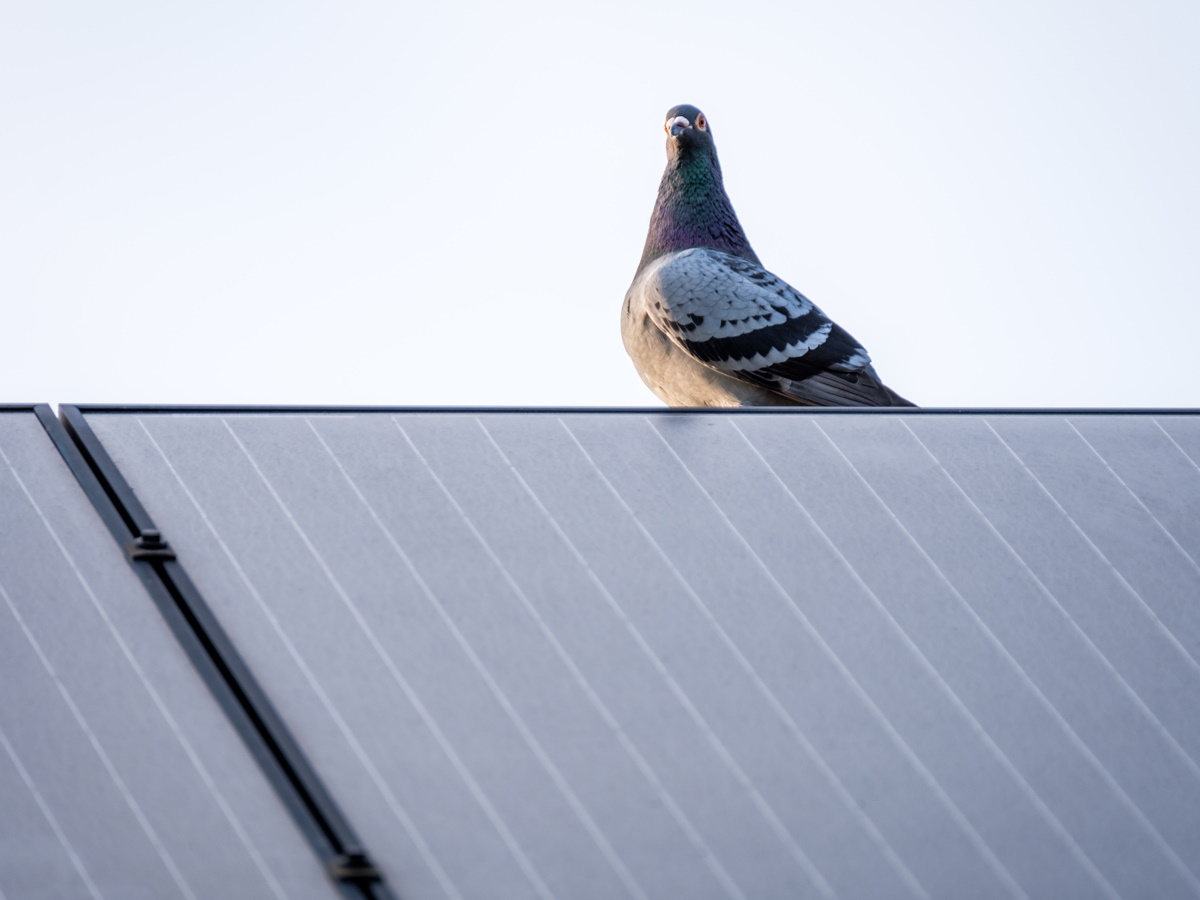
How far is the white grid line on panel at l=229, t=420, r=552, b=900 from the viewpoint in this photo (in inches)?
151

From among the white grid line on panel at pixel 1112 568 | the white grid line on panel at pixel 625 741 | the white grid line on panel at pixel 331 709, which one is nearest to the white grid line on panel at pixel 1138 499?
the white grid line on panel at pixel 1112 568

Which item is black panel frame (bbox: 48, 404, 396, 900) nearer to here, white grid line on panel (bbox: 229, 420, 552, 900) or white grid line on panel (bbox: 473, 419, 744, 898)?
white grid line on panel (bbox: 229, 420, 552, 900)

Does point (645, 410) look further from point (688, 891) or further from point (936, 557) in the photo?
point (688, 891)

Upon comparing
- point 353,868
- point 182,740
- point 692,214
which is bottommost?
point 353,868

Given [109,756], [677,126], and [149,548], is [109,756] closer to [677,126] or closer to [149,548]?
[149,548]

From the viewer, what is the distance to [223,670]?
4.34 metres

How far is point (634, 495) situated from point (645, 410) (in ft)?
2.52

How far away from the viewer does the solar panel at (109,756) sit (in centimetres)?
364

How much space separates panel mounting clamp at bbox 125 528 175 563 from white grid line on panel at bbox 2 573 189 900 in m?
0.40

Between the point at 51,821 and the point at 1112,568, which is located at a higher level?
the point at 51,821

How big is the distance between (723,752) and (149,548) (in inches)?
76.3

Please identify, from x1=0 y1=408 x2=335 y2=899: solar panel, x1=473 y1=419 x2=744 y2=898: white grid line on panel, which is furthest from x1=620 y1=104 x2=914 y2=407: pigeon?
x1=0 y1=408 x2=335 y2=899: solar panel

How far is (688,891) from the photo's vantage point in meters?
3.84

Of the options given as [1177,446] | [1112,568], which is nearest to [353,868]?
[1112,568]
